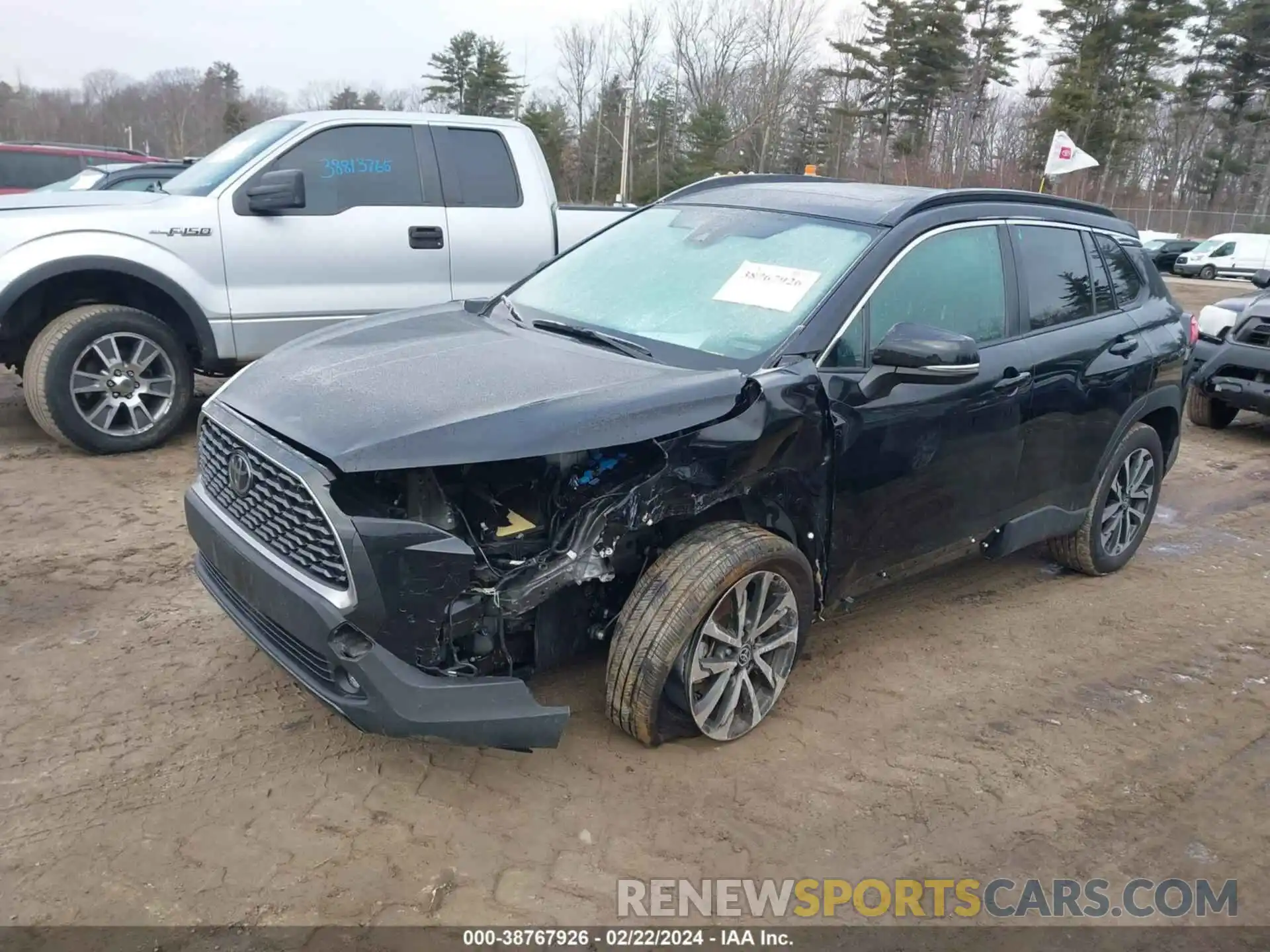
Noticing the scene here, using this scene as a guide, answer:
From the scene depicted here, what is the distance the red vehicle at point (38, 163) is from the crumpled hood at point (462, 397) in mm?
13095

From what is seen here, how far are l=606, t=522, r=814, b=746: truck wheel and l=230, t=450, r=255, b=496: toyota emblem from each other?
1.24 metres

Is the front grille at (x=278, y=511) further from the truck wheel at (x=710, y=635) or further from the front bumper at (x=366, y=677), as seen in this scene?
the truck wheel at (x=710, y=635)

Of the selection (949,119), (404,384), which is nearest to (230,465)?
(404,384)

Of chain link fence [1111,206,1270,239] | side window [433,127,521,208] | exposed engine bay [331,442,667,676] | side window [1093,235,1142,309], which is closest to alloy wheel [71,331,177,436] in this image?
side window [433,127,521,208]

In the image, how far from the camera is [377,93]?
5469 centimetres

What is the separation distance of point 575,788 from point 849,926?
95cm

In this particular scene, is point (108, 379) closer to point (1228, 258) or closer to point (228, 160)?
point (228, 160)

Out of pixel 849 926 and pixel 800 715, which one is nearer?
pixel 849 926

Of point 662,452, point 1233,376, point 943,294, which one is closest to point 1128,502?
point 943,294

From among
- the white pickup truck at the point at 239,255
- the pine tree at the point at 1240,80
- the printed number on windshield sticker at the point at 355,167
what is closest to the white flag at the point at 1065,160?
the white pickup truck at the point at 239,255

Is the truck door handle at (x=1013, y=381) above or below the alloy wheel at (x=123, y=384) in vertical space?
above

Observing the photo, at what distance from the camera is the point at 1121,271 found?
5031mm

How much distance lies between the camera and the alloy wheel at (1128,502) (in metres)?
5.15

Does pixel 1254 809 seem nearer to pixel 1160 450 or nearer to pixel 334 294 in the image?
pixel 1160 450
